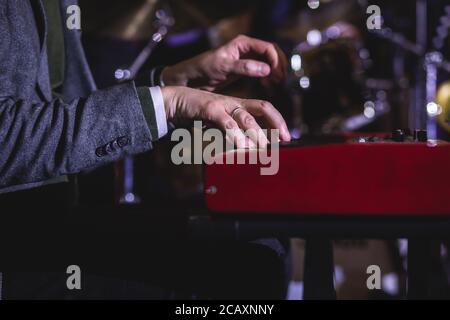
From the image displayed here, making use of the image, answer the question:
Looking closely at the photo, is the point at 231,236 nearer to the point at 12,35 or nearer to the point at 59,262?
the point at 59,262

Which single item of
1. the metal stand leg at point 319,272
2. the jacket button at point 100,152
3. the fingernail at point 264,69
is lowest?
the metal stand leg at point 319,272

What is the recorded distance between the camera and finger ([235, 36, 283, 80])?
2.62 feet

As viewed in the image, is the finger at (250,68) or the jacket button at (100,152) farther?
the finger at (250,68)

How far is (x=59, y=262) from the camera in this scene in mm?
676

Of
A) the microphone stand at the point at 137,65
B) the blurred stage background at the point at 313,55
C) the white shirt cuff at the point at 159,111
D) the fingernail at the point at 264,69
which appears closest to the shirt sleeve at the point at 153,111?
the white shirt cuff at the point at 159,111

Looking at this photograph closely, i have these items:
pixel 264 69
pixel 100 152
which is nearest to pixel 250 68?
pixel 264 69

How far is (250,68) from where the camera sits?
78 cm

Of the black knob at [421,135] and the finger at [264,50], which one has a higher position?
the finger at [264,50]

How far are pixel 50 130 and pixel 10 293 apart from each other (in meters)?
0.28

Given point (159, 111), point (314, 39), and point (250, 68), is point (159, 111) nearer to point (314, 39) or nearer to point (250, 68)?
point (250, 68)

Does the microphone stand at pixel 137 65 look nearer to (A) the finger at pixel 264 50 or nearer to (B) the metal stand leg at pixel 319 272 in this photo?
(A) the finger at pixel 264 50

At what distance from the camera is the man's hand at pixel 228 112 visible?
1.83 ft

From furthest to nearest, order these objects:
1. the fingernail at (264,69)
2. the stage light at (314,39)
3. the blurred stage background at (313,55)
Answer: the stage light at (314,39) < the blurred stage background at (313,55) < the fingernail at (264,69)
